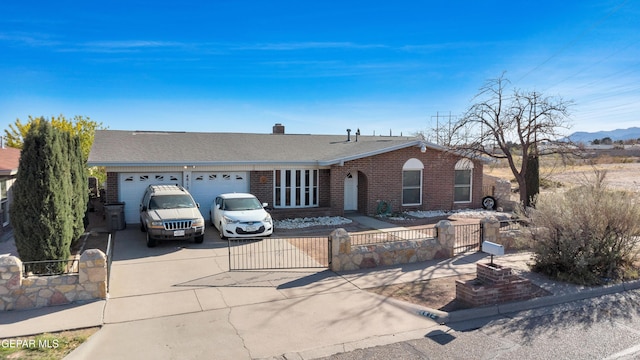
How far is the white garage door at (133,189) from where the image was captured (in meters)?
15.9

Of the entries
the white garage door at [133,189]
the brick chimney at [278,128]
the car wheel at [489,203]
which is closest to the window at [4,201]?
the white garage door at [133,189]

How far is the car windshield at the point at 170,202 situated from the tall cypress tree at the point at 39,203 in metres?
4.27

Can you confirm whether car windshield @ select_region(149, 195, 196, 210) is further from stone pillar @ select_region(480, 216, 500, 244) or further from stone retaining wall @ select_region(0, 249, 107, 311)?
stone pillar @ select_region(480, 216, 500, 244)

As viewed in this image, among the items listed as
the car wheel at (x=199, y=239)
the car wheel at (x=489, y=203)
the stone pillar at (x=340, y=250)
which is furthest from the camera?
the car wheel at (x=489, y=203)

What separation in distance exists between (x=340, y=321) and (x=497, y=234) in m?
7.06

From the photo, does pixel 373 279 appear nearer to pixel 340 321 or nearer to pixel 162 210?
pixel 340 321

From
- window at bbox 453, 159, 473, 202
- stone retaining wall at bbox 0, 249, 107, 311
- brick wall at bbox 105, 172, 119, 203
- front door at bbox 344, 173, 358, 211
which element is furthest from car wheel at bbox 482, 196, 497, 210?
stone retaining wall at bbox 0, 249, 107, 311

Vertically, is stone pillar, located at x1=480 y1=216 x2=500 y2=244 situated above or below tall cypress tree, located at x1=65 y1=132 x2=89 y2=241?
below

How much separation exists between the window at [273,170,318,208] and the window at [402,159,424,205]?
163 inches

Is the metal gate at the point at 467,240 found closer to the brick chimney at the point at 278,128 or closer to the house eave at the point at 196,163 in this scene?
the house eave at the point at 196,163

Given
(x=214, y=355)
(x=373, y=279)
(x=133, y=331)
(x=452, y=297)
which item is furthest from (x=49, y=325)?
(x=452, y=297)

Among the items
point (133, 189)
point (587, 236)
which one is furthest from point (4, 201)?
point (587, 236)

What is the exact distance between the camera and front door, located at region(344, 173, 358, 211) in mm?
19453

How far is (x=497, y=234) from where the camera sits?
40.1 ft
